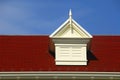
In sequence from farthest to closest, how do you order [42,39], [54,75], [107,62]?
[42,39] → [107,62] → [54,75]

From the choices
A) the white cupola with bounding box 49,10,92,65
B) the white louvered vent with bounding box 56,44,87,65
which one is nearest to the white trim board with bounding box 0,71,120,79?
the white louvered vent with bounding box 56,44,87,65

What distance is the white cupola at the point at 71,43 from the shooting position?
26.7m

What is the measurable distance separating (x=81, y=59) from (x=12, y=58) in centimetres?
374

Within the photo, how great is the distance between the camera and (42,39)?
97.3 ft

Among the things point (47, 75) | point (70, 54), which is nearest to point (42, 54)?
point (70, 54)

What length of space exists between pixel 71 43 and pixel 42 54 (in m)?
1.78

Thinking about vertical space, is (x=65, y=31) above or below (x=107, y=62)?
above

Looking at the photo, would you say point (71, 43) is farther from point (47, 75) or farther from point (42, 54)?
point (47, 75)

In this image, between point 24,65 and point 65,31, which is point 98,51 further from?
point 24,65

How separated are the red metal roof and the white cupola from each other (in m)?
0.45

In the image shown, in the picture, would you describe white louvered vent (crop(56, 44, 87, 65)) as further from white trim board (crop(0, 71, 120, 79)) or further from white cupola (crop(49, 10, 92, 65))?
white trim board (crop(0, 71, 120, 79))

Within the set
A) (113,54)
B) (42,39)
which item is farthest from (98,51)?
(42,39)

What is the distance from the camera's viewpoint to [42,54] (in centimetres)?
2733

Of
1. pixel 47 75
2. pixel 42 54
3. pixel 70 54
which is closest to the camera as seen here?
pixel 47 75
